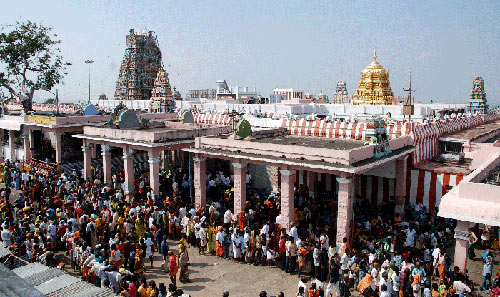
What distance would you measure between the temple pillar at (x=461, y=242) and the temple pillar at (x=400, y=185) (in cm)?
714

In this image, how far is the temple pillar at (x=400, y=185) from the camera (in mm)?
19688

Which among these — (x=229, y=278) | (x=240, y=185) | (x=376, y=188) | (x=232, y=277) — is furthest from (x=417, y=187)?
(x=229, y=278)

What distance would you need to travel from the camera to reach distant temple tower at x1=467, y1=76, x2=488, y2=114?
1596 inches

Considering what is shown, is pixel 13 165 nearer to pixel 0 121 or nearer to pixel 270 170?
pixel 0 121

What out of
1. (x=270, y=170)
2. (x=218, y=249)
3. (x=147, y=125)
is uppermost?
(x=147, y=125)

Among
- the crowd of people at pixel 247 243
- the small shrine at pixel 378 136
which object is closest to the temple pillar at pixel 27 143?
the crowd of people at pixel 247 243

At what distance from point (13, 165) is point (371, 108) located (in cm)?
2738

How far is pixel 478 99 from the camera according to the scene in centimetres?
4066

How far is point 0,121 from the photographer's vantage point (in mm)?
33188

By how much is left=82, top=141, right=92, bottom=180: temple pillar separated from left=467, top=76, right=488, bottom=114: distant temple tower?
111 ft

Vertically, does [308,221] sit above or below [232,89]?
below

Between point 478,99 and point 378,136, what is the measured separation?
28.8 m

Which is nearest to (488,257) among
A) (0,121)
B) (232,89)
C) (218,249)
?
(218,249)

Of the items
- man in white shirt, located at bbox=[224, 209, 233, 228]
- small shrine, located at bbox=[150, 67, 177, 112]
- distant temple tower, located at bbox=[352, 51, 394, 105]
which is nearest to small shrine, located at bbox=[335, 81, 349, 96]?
distant temple tower, located at bbox=[352, 51, 394, 105]
